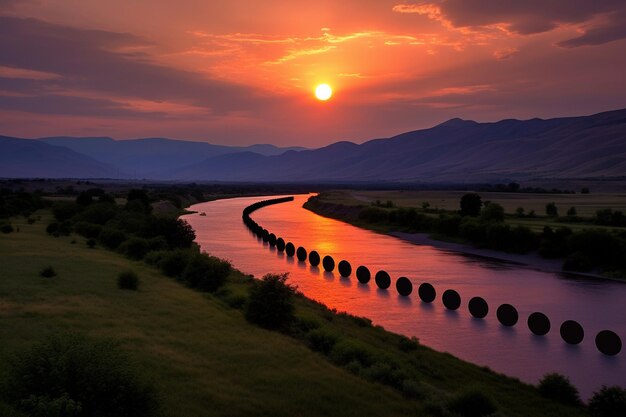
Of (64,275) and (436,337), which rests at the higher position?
(64,275)

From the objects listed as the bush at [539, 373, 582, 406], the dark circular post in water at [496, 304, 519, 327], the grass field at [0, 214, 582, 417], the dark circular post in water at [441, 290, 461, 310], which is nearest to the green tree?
the dark circular post in water at [441, 290, 461, 310]

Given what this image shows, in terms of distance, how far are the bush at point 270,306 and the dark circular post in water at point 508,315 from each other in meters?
9.43

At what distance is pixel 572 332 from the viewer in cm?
2261

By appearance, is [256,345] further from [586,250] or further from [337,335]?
[586,250]

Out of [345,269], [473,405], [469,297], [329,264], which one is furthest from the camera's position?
[329,264]

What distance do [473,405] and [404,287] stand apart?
58.2 ft

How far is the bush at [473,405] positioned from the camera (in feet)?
47.1

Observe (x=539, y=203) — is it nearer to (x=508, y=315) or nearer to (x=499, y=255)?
(x=499, y=255)

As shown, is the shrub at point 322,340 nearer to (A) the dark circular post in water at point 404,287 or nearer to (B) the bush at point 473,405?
(B) the bush at point 473,405

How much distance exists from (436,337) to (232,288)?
10560 millimetres

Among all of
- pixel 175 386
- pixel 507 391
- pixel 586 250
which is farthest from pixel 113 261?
pixel 586 250

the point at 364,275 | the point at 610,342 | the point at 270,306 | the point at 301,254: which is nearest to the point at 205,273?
the point at 270,306

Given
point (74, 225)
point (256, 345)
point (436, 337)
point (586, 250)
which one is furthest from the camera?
point (74, 225)

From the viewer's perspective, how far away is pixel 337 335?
20078 mm
